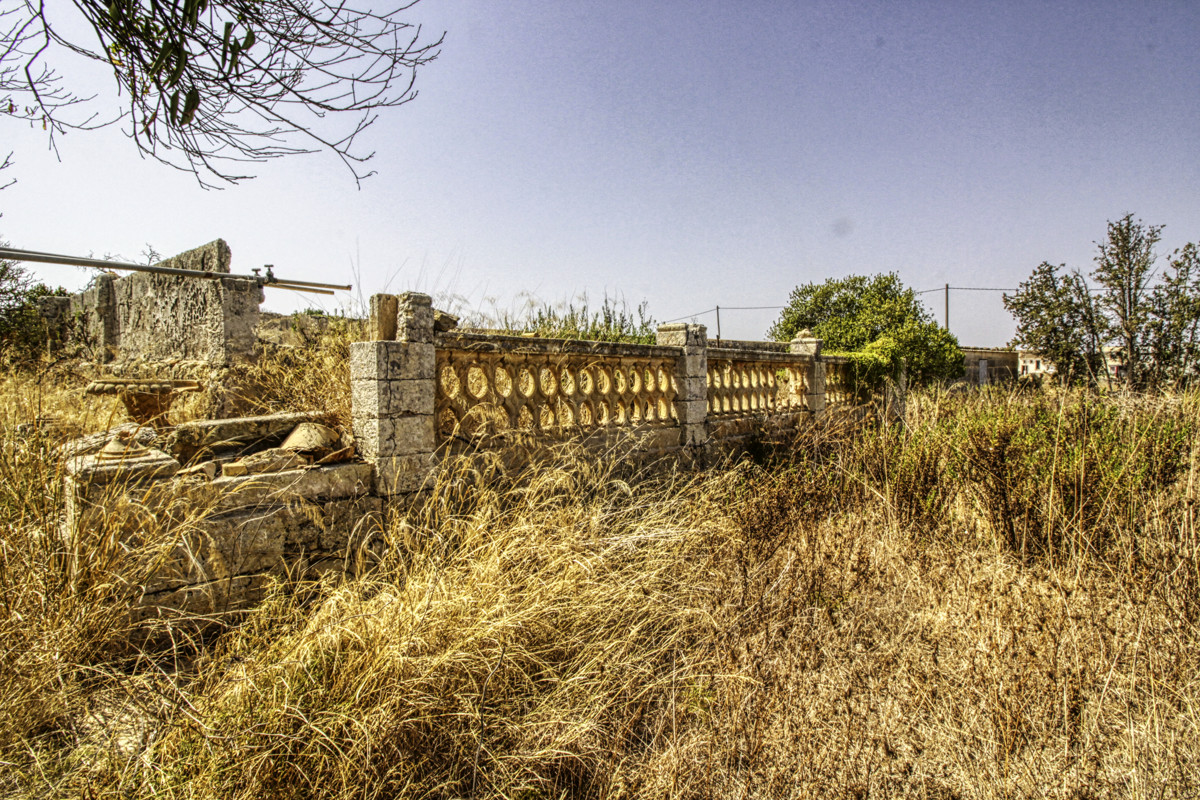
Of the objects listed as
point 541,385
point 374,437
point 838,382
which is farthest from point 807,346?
point 374,437

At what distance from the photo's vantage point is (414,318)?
420cm

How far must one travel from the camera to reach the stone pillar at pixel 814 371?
9.12 metres

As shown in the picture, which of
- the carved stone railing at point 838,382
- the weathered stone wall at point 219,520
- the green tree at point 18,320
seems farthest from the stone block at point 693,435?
the green tree at point 18,320

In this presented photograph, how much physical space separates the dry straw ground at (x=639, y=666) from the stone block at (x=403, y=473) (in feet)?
0.82

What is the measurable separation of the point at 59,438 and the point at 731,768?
4.40 m

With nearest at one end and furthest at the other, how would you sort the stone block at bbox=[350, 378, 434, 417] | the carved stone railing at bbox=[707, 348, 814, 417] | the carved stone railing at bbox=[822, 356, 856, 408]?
the stone block at bbox=[350, 378, 434, 417] → the carved stone railing at bbox=[707, 348, 814, 417] → the carved stone railing at bbox=[822, 356, 856, 408]

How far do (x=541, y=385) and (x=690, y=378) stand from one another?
2.03 metres

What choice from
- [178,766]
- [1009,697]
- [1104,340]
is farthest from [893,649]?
[1104,340]

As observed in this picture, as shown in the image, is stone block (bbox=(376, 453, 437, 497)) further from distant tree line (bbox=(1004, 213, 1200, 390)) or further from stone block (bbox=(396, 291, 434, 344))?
distant tree line (bbox=(1004, 213, 1200, 390))

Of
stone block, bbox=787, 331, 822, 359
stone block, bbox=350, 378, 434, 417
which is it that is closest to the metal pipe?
stone block, bbox=350, 378, 434, 417

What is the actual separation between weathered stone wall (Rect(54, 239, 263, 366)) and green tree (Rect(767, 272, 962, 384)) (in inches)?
357

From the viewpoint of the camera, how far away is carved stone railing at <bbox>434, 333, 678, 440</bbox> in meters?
4.57

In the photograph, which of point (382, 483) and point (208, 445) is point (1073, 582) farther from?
point (208, 445)

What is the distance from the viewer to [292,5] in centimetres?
234
